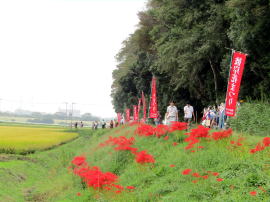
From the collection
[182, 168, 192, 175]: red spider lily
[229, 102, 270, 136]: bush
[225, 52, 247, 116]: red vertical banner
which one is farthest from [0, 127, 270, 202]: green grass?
[229, 102, 270, 136]: bush

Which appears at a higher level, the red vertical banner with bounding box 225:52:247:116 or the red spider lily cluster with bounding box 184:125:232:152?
the red vertical banner with bounding box 225:52:247:116

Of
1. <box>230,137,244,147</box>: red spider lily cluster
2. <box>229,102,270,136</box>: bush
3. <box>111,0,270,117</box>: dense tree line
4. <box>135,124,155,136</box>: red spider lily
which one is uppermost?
<box>111,0,270,117</box>: dense tree line

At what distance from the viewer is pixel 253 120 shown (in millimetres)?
16688

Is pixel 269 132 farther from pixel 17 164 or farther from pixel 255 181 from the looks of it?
pixel 17 164

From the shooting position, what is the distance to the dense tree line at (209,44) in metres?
21.2

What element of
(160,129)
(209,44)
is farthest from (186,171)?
(209,44)

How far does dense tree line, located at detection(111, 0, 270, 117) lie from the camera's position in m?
21.2

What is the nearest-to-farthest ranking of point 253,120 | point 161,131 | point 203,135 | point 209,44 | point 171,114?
point 203,135, point 253,120, point 161,131, point 171,114, point 209,44

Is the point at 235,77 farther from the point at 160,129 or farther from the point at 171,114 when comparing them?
the point at 171,114

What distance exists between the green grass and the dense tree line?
9336mm

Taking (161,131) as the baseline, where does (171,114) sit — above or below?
above

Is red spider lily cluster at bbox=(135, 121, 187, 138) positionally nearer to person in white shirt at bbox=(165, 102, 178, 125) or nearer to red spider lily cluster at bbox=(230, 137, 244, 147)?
person in white shirt at bbox=(165, 102, 178, 125)

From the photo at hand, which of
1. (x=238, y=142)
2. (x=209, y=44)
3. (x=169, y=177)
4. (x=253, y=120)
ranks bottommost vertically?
(x=169, y=177)

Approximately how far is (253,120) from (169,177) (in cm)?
709
